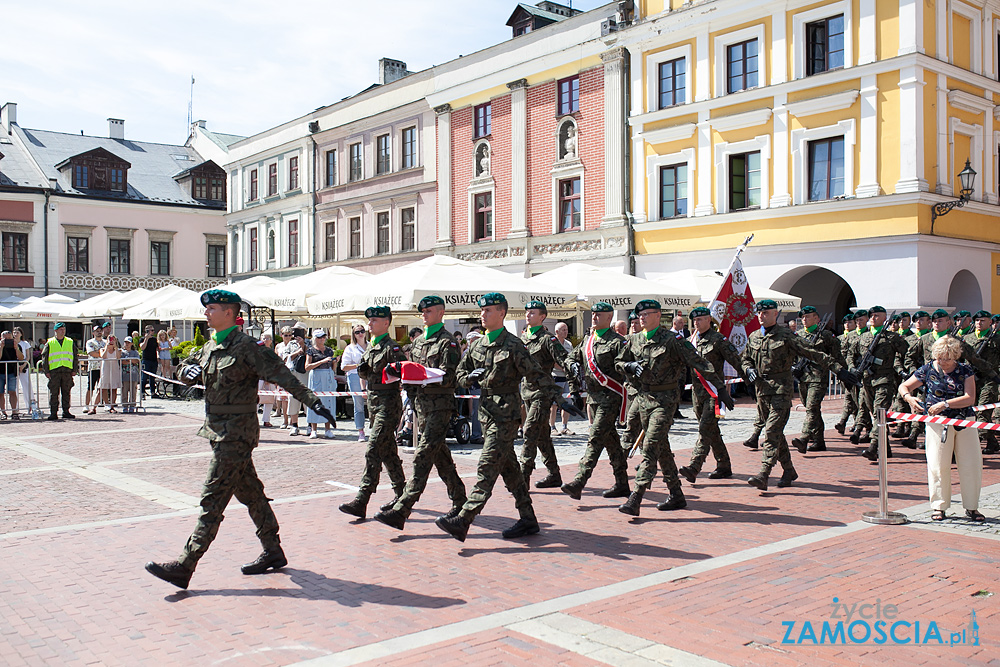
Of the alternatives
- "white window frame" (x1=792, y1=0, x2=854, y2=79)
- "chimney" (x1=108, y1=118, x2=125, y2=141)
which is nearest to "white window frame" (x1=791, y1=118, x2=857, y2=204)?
"white window frame" (x1=792, y1=0, x2=854, y2=79)

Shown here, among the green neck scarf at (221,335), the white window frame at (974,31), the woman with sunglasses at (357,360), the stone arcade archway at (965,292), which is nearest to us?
the green neck scarf at (221,335)

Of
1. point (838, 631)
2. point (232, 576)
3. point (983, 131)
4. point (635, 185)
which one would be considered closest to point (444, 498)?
point (232, 576)

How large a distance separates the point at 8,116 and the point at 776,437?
4997 centimetres

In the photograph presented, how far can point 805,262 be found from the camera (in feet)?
73.5

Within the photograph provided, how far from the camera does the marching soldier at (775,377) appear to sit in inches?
368

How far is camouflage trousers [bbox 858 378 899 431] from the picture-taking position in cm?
1196

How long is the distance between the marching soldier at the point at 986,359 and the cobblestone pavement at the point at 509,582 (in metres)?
1.97

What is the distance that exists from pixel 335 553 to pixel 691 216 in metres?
19.4

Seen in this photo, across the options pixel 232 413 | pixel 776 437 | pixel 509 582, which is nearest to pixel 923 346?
pixel 776 437

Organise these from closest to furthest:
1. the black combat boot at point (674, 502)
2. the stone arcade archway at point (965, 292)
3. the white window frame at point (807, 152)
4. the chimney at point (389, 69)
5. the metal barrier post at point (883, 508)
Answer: the metal barrier post at point (883, 508)
the black combat boot at point (674, 502)
the white window frame at point (807, 152)
the stone arcade archway at point (965, 292)
the chimney at point (389, 69)

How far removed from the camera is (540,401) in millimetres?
8758

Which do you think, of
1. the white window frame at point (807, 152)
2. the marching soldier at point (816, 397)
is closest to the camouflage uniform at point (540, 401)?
the marching soldier at point (816, 397)

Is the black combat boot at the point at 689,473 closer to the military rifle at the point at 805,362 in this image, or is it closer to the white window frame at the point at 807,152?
the military rifle at the point at 805,362

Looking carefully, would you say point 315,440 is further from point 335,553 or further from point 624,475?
point 335,553
